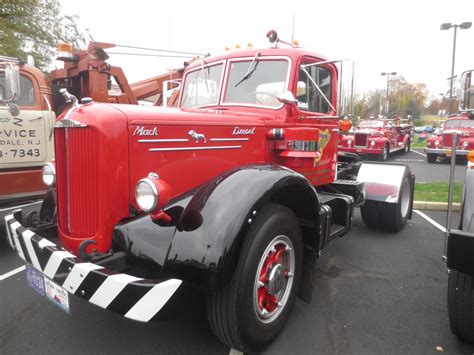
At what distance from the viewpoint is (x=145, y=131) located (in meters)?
2.44

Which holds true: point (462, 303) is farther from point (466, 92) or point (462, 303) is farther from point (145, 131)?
point (145, 131)

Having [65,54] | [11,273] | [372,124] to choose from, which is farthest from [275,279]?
[372,124]

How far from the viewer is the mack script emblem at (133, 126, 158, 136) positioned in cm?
239

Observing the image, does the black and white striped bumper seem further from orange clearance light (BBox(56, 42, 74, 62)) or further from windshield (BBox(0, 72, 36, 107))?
orange clearance light (BBox(56, 42, 74, 62))

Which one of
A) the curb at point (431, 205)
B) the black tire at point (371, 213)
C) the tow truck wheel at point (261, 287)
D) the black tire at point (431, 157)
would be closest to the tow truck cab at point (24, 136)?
the tow truck wheel at point (261, 287)

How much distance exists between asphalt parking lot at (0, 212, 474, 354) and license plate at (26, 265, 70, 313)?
0.42 m

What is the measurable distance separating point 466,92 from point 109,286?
2.90 metres

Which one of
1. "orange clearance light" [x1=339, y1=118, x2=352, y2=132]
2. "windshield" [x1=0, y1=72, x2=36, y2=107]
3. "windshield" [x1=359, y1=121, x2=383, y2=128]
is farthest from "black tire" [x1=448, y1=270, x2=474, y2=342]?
"windshield" [x1=359, y1=121, x2=383, y2=128]

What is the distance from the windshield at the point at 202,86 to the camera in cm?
368

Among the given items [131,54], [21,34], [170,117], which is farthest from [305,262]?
[21,34]

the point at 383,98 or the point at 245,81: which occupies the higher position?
the point at 383,98

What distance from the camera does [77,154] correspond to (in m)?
2.39

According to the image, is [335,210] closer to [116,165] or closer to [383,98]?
[116,165]

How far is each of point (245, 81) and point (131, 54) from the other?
3.69 metres
